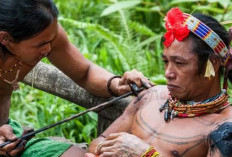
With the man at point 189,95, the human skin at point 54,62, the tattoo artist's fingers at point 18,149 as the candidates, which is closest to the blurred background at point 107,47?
the human skin at point 54,62

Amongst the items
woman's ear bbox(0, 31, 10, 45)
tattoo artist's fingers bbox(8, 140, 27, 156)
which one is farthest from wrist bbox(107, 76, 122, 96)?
woman's ear bbox(0, 31, 10, 45)

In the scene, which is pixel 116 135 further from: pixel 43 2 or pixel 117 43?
pixel 117 43

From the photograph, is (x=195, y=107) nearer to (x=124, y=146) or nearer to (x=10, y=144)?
(x=124, y=146)

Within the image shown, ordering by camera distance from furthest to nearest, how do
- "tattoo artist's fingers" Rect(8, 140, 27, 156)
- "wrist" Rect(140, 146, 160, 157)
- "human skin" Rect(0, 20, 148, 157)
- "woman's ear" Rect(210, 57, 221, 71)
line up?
"tattoo artist's fingers" Rect(8, 140, 27, 156), "human skin" Rect(0, 20, 148, 157), "woman's ear" Rect(210, 57, 221, 71), "wrist" Rect(140, 146, 160, 157)

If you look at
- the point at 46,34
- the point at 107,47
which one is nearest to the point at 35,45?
the point at 46,34

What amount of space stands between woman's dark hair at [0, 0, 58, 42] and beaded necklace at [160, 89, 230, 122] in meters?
0.94

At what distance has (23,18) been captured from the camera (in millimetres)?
3338

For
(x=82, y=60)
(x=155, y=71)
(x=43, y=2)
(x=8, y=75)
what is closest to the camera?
(x=43, y=2)

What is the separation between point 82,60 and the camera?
418 centimetres

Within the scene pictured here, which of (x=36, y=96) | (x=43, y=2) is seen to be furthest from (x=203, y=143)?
(x=36, y=96)

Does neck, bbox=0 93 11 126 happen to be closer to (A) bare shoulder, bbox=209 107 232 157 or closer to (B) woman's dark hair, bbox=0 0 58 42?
(B) woman's dark hair, bbox=0 0 58 42

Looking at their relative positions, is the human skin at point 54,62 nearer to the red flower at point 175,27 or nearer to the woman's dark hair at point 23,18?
the woman's dark hair at point 23,18

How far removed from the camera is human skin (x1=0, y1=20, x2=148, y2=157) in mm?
3479

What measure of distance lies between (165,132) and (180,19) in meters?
0.68
